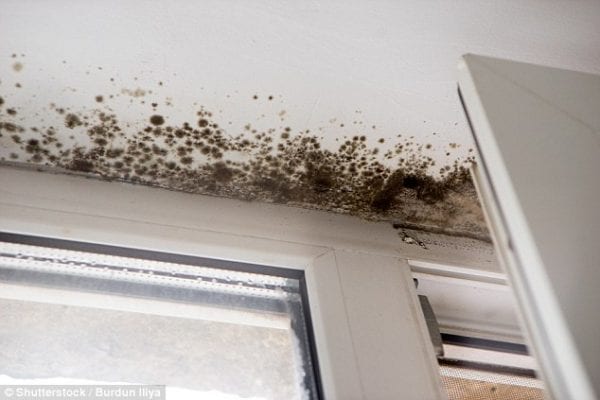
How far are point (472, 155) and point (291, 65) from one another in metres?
0.44

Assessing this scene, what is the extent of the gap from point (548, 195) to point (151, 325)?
701mm

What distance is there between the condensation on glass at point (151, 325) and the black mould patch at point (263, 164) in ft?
0.66

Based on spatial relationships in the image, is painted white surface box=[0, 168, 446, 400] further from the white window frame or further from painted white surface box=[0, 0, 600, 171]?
painted white surface box=[0, 0, 600, 171]

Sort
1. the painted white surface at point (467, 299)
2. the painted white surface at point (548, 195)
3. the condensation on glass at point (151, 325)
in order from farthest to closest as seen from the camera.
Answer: the painted white surface at point (467, 299) → the condensation on glass at point (151, 325) → the painted white surface at point (548, 195)

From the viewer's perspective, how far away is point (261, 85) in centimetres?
113

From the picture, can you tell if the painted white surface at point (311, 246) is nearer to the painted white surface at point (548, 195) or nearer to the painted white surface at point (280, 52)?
the painted white surface at point (280, 52)

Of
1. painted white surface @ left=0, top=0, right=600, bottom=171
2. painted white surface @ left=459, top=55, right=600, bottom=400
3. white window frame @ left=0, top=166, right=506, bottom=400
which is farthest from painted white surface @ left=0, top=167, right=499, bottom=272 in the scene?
painted white surface @ left=459, top=55, right=600, bottom=400

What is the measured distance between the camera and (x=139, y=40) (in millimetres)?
1057

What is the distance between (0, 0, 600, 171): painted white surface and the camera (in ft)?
3.41

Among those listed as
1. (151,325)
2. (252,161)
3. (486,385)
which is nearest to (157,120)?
(252,161)

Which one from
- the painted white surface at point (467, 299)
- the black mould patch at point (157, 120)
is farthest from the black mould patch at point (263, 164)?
the painted white surface at point (467, 299)

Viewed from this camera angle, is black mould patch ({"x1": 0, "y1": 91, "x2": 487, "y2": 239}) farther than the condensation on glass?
Yes

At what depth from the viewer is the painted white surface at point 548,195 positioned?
2.08ft

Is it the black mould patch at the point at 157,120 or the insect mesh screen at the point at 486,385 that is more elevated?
the black mould patch at the point at 157,120
